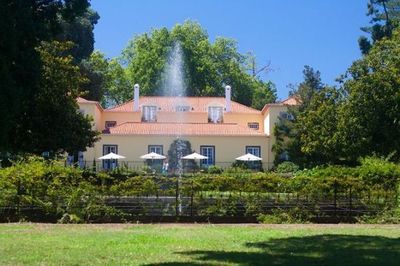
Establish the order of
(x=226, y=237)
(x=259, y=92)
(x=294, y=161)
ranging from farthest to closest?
(x=259, y=92)
(x=294, y=161)
(x=226, y=237)

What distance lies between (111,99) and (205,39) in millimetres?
14330

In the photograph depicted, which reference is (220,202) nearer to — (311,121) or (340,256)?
(340,256)

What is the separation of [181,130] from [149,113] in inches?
287

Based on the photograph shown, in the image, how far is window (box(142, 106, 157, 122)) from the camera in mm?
59000

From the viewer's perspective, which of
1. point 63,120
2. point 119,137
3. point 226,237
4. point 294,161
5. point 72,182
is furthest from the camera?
point 119,137

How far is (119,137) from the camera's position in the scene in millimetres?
51344

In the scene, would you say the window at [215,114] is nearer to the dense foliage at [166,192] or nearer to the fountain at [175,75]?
the fountain at [175,75]

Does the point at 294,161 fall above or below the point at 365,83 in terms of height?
below

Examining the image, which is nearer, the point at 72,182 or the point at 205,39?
the point at 72,182

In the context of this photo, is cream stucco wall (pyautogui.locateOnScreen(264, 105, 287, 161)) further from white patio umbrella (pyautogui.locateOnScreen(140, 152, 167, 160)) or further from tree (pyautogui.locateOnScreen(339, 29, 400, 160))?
tree (pyautogui.locateOnScreen(339, 29, 400, 160))

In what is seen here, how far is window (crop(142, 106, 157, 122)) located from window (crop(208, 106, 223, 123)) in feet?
18.4

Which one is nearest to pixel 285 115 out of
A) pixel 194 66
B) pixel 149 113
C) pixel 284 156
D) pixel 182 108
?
pixel 284 156

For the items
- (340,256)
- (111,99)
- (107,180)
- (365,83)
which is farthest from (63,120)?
(111,99)

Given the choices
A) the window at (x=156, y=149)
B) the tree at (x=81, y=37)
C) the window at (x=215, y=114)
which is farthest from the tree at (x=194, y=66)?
the window at (x=156, y=149)
